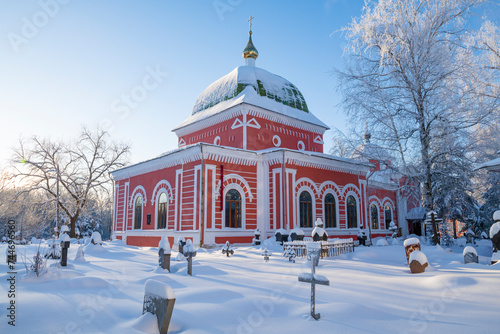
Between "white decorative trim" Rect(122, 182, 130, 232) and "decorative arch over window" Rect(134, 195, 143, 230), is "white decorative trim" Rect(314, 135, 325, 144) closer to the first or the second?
"decorative arch over window" Rect(134, 195, 143, 230)

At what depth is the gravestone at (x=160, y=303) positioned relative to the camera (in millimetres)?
4305

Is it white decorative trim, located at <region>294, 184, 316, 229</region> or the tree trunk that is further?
the tree trunk

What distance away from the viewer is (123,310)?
5176 millimetres

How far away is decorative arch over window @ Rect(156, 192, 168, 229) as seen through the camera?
1941 centimetres

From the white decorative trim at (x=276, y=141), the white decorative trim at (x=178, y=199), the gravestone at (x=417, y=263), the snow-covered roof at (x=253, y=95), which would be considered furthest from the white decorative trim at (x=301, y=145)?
the gravestone at (x=417, y=263)

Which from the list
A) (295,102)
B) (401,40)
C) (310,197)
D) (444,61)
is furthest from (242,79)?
(444,61)

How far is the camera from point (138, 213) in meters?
21.7

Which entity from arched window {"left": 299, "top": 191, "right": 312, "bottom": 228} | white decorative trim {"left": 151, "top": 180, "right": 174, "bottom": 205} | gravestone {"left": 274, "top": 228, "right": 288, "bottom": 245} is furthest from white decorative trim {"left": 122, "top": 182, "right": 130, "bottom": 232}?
arched window {"left": 299, "top": 191, "right": 312, "bottom": 228}

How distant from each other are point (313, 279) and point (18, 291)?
5319mm

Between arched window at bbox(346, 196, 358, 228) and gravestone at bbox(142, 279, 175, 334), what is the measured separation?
63.1ft

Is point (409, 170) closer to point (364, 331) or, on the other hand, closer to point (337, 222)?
point (337, 222)

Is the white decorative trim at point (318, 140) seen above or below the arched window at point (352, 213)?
above

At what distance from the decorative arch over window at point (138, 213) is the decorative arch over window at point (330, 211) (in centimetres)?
1188

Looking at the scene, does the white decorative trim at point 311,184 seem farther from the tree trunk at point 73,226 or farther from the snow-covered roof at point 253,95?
the tree trunk at point 73,226
